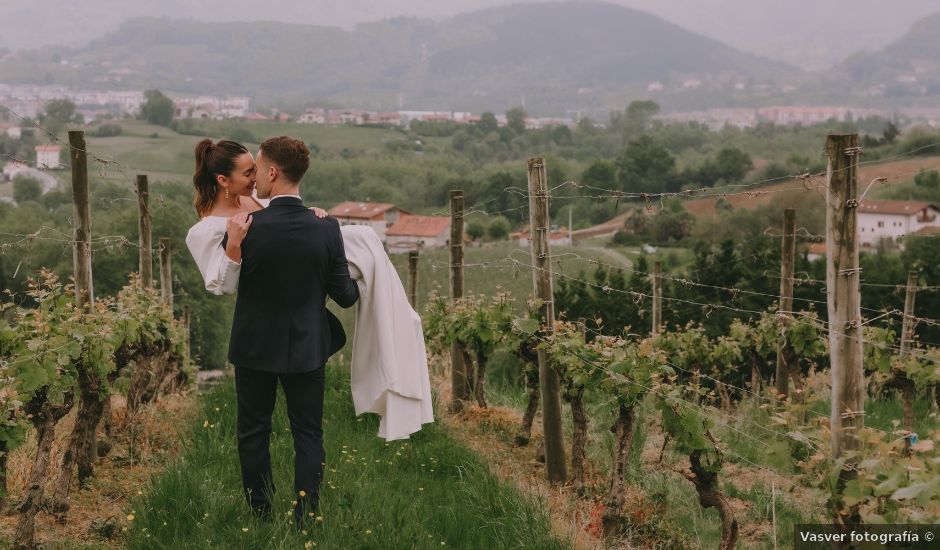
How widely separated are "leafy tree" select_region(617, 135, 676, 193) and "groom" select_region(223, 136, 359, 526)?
11029cm

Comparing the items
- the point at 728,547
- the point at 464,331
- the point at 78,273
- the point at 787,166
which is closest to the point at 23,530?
the point at 78,273

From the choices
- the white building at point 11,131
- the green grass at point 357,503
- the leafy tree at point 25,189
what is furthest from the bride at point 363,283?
the white building at point 11,131

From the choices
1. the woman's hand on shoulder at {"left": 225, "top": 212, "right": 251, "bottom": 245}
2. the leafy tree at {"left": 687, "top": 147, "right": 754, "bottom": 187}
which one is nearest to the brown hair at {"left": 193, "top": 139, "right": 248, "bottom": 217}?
the woman's hand on shoulder at {"left": 225, "top": 212, "right": 251, "bottom": 245}

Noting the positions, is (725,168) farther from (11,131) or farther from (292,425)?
(292,425)

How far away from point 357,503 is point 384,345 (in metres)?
0.82

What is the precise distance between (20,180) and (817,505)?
83.4m

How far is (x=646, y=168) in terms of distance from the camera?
4550 inches

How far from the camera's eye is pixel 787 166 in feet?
351

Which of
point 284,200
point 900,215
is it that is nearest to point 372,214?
point 900,215

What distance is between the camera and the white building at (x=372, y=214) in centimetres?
9269

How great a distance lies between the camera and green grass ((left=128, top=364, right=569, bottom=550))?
14.2 feet

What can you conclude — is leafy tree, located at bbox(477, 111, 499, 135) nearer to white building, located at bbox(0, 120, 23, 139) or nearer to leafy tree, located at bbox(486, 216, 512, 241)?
white building, located at bbox(0, 120, 23, 139)

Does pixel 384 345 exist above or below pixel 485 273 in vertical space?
above

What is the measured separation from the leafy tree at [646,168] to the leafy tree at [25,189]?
65.1 m
